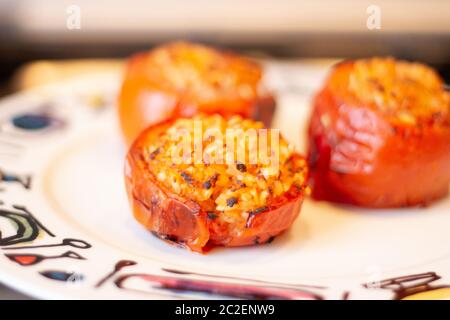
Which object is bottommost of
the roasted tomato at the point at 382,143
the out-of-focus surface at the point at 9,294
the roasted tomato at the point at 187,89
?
the out-of-focus surface at the point at 9,294

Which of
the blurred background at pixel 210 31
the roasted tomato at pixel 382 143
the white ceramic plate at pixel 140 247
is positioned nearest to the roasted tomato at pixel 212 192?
the white ceramic plate at pixel 140 247

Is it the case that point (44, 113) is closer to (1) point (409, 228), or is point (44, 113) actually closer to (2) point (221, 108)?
(2) point (221, 108)

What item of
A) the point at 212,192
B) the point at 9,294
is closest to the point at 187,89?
the point at 212,192

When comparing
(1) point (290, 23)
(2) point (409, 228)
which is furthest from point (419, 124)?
(1) point (290, 23)

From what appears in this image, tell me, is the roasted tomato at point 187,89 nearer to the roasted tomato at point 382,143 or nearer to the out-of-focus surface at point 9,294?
the roasted tomato at point 382,143

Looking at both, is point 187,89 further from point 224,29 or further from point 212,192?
point 224,29

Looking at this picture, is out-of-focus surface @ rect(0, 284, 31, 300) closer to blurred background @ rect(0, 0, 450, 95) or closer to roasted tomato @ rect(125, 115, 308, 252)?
roasted tomato @ rect(125, 115, 308, 252)
